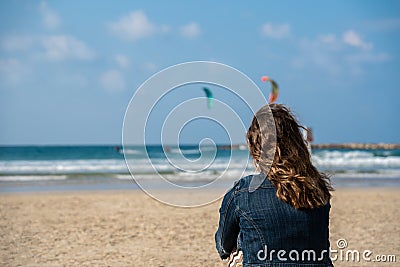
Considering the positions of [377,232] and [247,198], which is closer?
[247,198]

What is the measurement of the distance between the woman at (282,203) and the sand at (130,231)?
141 inches

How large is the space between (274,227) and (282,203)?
12 cm

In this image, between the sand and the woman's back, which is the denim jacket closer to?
the woman's back

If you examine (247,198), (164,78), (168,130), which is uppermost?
(164,78)

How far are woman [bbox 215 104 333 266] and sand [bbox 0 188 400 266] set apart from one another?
3574mm

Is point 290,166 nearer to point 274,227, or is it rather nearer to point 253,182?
point 253,182

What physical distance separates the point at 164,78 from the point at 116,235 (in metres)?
4.83

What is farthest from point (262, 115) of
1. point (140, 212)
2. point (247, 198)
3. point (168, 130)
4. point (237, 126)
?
point (140, 212)

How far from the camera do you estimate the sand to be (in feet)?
22.4

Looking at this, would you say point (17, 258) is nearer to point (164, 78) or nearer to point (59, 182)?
point (164, 78)

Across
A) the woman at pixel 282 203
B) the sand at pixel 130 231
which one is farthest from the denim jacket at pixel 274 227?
the sand at pixel 130 231

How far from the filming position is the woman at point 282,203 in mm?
2830

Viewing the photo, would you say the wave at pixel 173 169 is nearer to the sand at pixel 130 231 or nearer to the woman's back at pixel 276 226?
the sand at pixel 130 231

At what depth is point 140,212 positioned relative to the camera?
1107 cm
